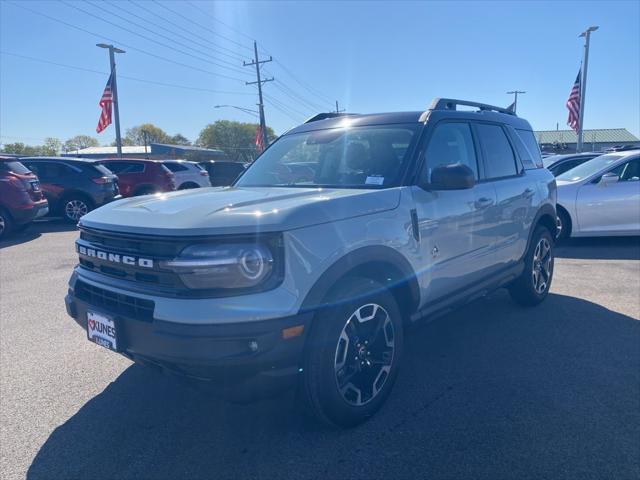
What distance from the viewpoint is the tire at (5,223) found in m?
9.88

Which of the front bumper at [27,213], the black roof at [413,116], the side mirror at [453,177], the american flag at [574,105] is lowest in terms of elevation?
the front bumper at [27,213]

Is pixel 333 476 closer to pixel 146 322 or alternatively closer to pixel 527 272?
pixel 146 322

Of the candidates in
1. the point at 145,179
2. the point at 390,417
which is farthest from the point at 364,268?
the point at 145,179

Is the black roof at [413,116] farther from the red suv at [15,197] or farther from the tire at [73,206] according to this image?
the tire at [73,206]

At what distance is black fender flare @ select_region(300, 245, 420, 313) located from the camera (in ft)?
8.38

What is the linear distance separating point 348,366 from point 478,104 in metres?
2.95

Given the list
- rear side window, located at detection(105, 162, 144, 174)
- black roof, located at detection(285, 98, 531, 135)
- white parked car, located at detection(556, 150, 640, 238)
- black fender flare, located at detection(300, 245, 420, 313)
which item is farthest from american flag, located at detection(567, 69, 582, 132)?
black fender flare, located at detection(300, 245, 420, 313)

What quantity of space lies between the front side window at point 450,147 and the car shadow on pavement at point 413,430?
60.8 inches

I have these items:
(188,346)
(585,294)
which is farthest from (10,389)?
(585,294)

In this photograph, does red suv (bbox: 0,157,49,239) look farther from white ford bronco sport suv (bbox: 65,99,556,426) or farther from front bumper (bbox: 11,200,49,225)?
white ford bronco sport suv (bbox: 65,99,556,426)

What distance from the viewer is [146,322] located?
96.8 inches

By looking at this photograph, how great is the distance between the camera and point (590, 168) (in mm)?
8617

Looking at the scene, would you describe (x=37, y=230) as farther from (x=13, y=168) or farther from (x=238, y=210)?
(x=238, y=210)

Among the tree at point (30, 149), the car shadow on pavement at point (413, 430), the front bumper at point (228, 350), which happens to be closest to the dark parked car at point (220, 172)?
the car shadow on pavement at point (413, 430)
